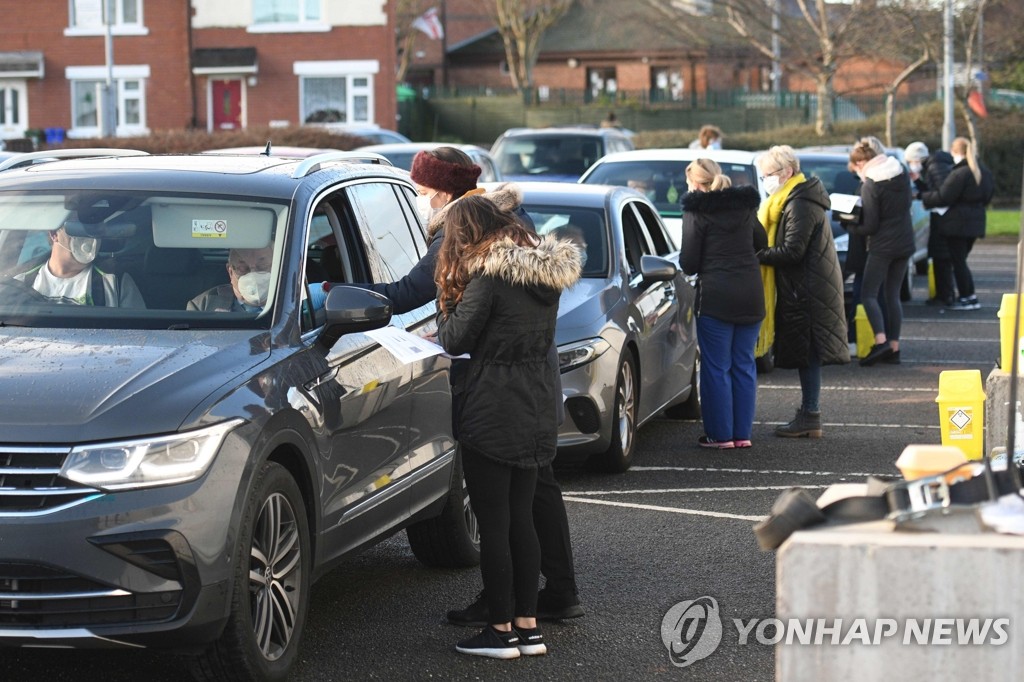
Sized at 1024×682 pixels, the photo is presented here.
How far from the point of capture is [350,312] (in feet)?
18.0

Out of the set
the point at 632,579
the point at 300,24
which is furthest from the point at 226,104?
the point at 632,579

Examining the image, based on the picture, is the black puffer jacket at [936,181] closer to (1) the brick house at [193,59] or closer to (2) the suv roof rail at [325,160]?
(2) the suv roof rail at [325,160]

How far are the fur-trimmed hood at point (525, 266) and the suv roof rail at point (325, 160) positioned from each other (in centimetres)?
105

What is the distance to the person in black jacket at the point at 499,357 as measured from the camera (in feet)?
17.8

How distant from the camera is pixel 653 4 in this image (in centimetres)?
4394

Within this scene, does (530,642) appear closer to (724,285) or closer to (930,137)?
(724,285)

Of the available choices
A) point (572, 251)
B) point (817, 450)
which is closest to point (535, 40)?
point (817, 450)

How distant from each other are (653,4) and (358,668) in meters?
40.1

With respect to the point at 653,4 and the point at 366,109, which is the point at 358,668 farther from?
the point at 366,109

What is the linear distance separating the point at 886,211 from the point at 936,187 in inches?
185

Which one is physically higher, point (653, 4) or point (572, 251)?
point (653, 4)

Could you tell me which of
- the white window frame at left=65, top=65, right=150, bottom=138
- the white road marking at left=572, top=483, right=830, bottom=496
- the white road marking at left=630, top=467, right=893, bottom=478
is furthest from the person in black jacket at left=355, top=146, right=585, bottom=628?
the white window frame at left=65, top=65, right=150, bottom=138

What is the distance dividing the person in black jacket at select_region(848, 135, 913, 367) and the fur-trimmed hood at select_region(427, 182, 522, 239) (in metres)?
8.35

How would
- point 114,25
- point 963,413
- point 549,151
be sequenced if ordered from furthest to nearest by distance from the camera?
point 114,25 → point 549,151 → point 963,413
